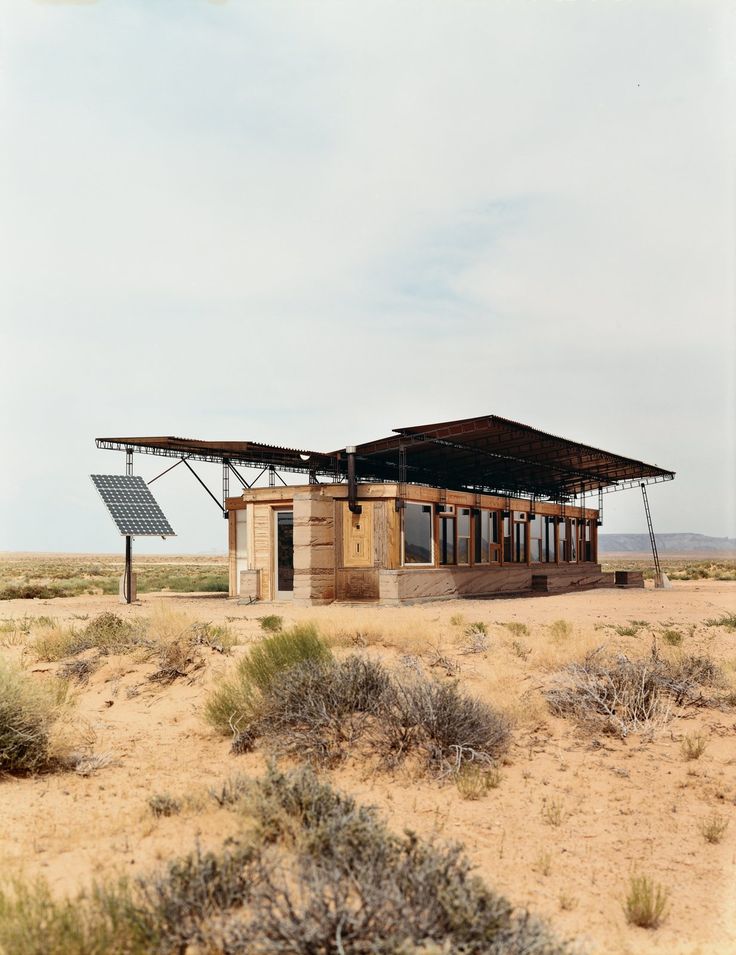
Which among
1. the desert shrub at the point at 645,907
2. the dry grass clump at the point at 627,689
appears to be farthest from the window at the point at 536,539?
the desert shrub at the point at 645,907

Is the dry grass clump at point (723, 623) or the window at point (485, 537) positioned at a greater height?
the window at point (485, 537)

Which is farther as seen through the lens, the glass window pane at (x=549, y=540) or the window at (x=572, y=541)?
the window at (x=572, y=541)

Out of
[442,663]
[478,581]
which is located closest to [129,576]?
[478,581]

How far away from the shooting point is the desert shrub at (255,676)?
940cm

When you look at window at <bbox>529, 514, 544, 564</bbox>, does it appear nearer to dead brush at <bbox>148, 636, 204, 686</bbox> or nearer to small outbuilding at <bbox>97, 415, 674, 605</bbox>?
small outbuilding at <bbox>97, 415, 674, 605</bbox>

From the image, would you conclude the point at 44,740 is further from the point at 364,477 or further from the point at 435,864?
the point at 364,477

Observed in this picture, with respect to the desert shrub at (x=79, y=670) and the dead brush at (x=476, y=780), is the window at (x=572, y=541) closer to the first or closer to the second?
the desert shrub at (x=79, y=670)

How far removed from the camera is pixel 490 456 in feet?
103

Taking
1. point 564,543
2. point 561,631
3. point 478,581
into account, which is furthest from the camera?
point 564,543

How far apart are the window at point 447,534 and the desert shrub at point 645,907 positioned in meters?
20.6

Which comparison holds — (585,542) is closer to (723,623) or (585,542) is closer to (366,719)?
(723,623)

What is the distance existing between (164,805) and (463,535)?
70.9 ft

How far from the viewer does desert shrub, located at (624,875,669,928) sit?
5262 millimetres

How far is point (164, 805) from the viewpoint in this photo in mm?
6762
